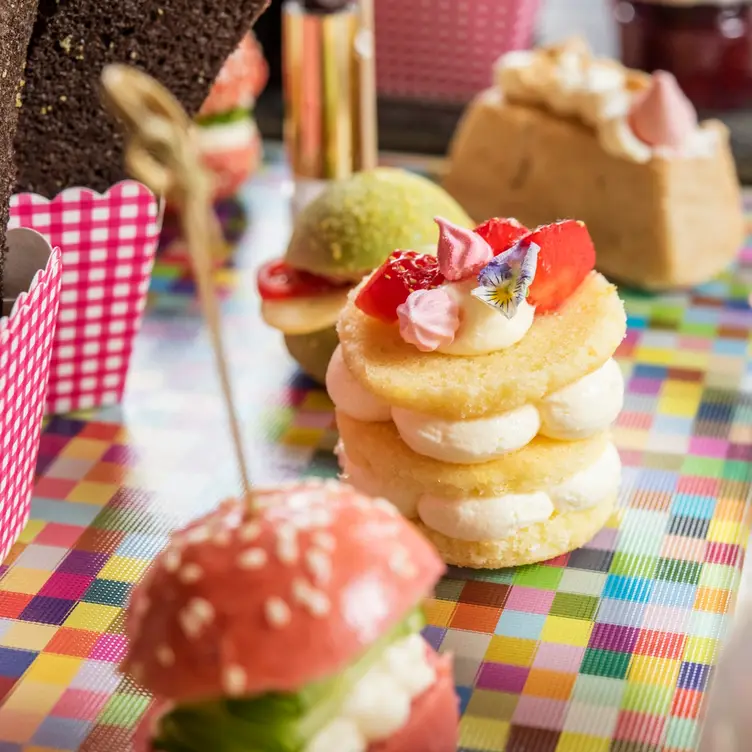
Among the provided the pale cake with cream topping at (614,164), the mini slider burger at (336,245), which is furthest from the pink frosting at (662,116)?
the mini slider burger at (336,245)

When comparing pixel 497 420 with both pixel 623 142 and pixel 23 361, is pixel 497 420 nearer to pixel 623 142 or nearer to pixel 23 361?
pixel 23 361

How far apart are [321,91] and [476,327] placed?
1.23 m

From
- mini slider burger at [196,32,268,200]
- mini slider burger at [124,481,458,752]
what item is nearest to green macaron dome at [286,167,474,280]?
mini slider burger at [196,32,268,200]

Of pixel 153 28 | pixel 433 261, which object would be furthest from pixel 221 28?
pixel 433 261

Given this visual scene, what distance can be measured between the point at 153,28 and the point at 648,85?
1.02m

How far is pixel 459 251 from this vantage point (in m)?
1.64

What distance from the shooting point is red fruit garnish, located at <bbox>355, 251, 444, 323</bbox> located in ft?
5.52

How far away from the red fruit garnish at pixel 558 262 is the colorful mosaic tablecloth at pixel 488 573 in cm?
37

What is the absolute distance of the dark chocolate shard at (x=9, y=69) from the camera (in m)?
1.59

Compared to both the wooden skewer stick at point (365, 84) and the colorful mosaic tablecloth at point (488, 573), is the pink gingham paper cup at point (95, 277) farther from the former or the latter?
the wooden skewer stick at point (365, 84)

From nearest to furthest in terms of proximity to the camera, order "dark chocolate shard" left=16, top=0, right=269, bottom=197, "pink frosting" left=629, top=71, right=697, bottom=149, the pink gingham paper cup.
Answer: "dark chocolate shard" left=16, top=0, right=269, bottom=197, the pink gingham paper cup, "pink frosting" left=629, top=71, right=697, bottom=149

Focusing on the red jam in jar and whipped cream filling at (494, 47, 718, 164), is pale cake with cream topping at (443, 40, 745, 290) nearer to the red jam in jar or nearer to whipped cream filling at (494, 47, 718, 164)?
whipped cream filling at (494, 47, 718, 164)

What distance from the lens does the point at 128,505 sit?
1.94m

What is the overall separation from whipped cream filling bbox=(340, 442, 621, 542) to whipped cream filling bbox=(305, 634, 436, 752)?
0.37 meters
